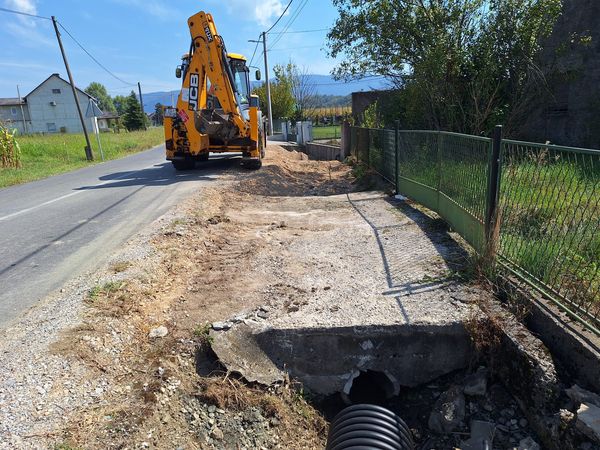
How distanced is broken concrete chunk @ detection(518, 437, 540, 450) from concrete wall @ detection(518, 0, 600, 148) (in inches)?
401

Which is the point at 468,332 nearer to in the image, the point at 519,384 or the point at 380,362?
the point at 519,384

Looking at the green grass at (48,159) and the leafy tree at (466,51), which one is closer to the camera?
the leafy tree at (466,51)

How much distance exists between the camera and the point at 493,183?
4273mm

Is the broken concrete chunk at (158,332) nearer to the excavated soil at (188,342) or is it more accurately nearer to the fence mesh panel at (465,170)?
the excavated soil at (188,342)

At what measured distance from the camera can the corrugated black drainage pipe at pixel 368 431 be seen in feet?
8.87

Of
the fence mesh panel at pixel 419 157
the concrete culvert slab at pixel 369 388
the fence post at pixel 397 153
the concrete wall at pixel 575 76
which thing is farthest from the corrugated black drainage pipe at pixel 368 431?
the concrete wall at pixel 575 76

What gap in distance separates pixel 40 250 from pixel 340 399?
14.7ft

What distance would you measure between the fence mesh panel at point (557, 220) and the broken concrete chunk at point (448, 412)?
3.69 feet

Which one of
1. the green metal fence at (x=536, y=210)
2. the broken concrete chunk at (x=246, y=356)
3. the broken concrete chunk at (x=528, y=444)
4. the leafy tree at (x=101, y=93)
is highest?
the leafy tree at (x=101, y=93)

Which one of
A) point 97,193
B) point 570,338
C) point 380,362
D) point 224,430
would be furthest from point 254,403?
point 97,193

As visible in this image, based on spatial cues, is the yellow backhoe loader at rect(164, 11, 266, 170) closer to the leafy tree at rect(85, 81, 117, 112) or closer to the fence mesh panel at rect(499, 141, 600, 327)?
the fence mesh panel at rect(499, 141, 600, 327)

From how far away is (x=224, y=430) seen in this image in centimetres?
297

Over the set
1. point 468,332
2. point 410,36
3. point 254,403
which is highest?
point 410,36

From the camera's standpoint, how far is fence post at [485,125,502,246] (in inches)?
166
